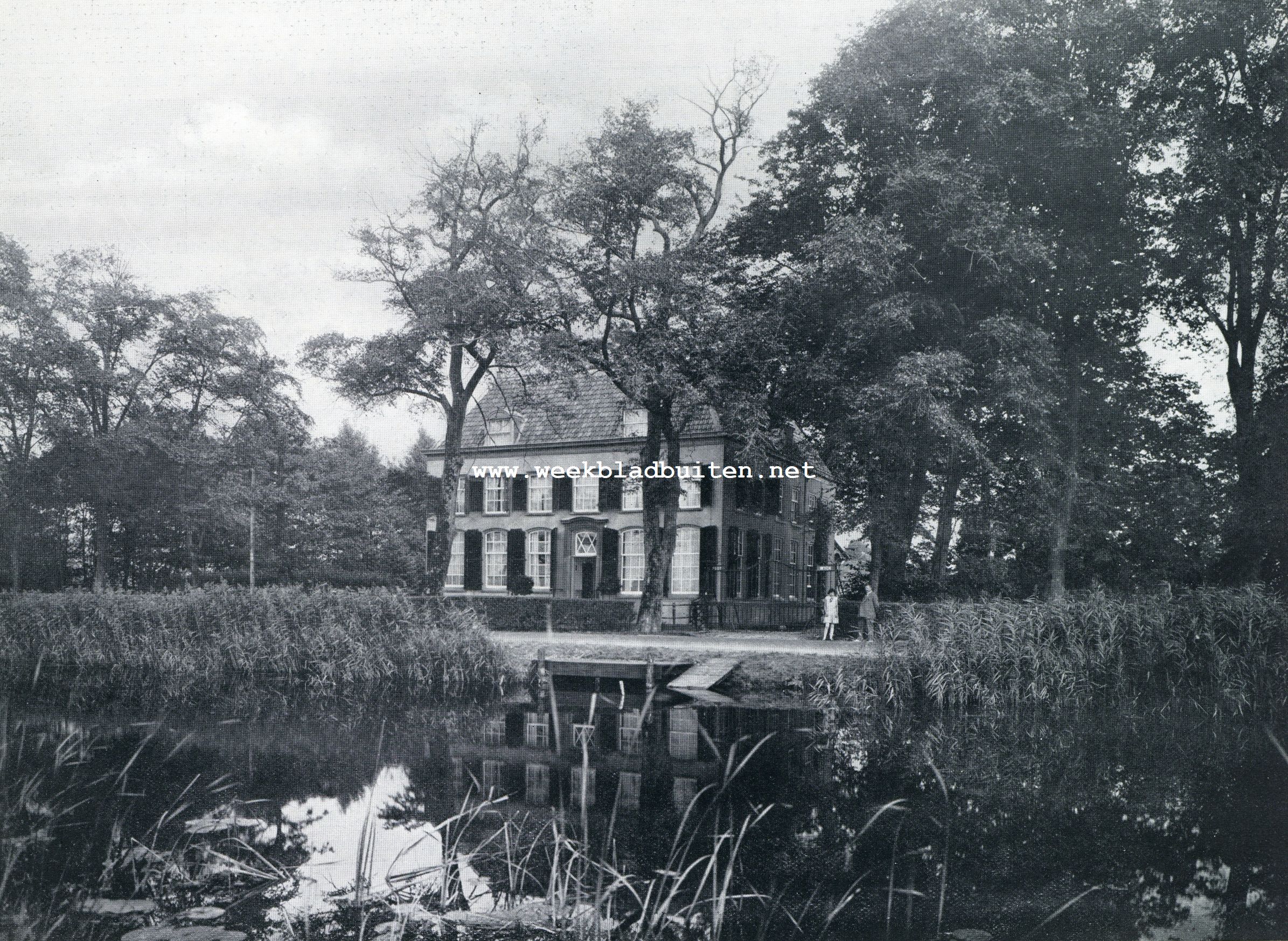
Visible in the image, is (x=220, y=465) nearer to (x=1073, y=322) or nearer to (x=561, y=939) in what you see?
(x=1073, y=322)

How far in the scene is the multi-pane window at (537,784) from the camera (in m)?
6.45

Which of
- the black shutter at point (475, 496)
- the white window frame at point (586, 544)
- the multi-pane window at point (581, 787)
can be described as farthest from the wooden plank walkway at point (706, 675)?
the black shutter at point (475, 496)

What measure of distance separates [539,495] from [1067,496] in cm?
1492

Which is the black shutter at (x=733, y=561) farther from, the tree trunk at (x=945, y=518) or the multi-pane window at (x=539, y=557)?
the tree trunk at (x=945, y=518)

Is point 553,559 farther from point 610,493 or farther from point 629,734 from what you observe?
point 629,734

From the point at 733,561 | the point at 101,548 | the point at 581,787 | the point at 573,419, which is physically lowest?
the point at 581,787

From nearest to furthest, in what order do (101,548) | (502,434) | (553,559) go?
(101,548)
(553,559)
(502,434)

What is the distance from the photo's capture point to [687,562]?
2458 centimetres

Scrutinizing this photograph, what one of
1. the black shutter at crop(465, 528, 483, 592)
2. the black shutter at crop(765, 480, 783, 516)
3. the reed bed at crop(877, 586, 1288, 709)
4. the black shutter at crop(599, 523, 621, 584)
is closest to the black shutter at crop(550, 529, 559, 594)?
the black shutter at crop(599, 523, 621, 584)

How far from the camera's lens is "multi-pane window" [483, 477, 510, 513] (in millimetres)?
27469

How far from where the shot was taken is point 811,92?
17.0 meters

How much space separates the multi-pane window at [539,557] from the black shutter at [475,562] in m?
1.69

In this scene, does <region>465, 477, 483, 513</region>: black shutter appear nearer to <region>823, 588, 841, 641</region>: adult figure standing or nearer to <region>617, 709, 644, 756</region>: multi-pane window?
<region>823, 588, 841, 641</region>: adult figure standing

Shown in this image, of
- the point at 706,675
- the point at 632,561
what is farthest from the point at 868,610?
the point at 632,561
